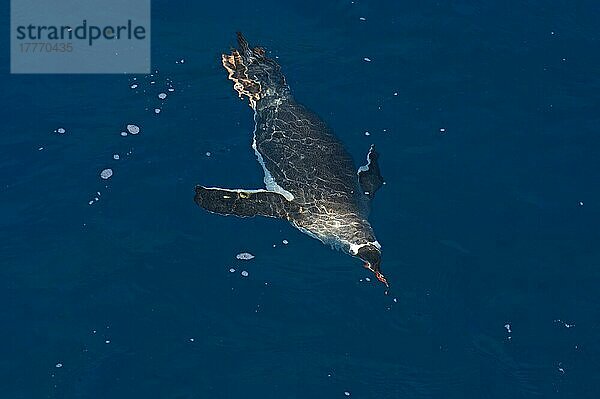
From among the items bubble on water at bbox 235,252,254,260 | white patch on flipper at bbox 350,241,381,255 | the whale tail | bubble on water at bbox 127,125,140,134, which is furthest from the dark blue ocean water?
white patch on flipper at bbox 350,241,381,255

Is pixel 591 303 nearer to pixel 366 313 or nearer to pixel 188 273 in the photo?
pixel 366 313

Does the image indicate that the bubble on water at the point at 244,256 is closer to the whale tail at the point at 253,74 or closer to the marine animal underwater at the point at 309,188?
the marine animal underwater at the point at 309,188

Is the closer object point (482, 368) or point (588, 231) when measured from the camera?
point (482, 368)

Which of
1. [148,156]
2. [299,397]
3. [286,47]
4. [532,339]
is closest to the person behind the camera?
[299,397]

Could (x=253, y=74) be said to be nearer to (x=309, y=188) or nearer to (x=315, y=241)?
(x=309, y=188)

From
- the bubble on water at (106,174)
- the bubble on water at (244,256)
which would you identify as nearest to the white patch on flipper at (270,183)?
the bubble on water at (244,256)

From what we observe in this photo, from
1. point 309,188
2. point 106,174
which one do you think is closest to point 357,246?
point 309,188

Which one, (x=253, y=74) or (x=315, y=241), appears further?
(x=253, y=74)

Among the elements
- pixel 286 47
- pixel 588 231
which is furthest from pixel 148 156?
pixel 588 231
